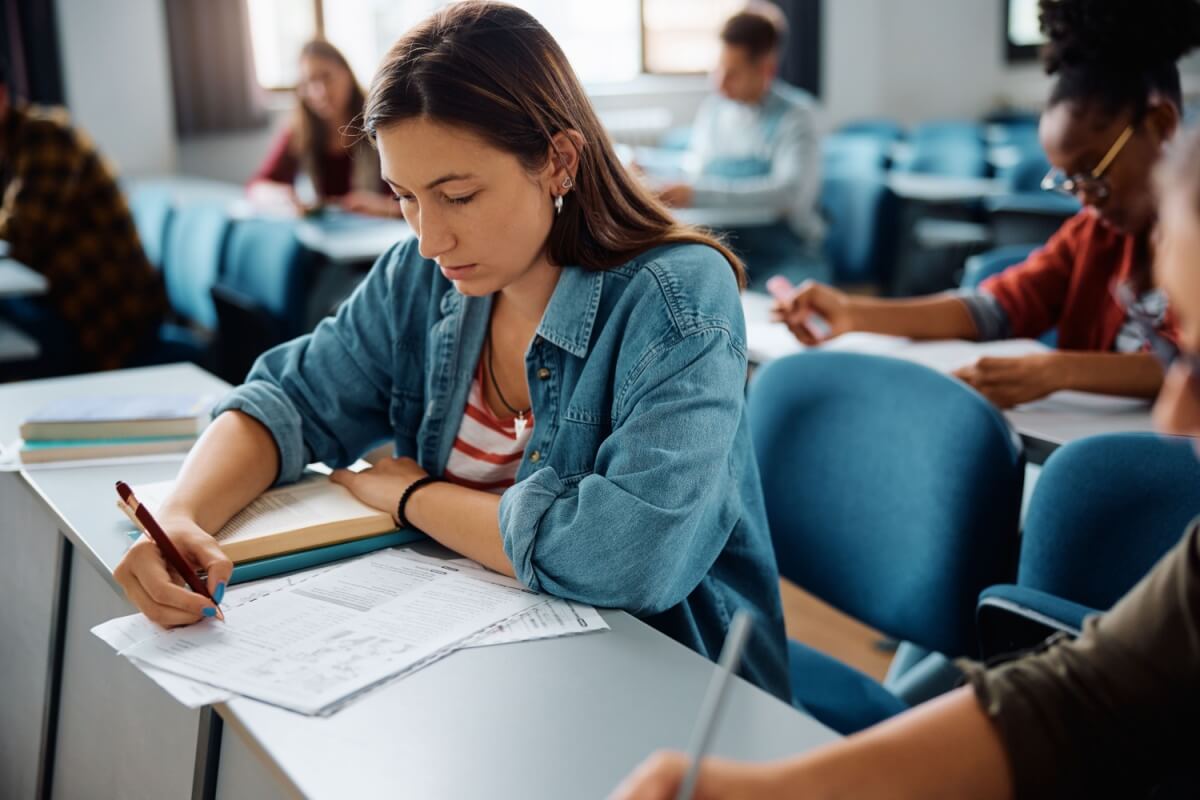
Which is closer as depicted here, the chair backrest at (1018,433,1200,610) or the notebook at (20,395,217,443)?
the chair backrest at (1018,433,1200,610)

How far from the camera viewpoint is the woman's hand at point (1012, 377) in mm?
1778

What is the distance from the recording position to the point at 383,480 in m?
1.31

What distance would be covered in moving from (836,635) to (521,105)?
72.0 inches

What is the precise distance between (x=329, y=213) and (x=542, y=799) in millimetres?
3598

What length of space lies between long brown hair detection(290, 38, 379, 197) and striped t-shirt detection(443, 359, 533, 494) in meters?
3.05

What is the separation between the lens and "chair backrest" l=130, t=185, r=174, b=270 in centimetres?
430

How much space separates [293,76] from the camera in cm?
654

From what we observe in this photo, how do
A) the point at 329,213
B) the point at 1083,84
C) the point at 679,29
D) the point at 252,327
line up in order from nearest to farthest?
the point at 1083,84 → the point at 252,327 → the point at 329,213 → the point at 679,29

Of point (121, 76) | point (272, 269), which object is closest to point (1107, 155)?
point (272, 269)

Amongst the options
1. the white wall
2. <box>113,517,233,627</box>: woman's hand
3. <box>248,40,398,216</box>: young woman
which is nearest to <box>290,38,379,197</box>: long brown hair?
<box>248,40,398,216</box>: young woman

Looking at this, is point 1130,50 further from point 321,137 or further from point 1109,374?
point 321,137

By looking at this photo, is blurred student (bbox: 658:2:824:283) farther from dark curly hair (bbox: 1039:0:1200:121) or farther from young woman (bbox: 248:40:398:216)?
dark curly hair (bbox: 1039:0:1200:121)

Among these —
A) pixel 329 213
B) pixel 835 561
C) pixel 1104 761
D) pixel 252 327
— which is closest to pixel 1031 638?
pixel 835 561

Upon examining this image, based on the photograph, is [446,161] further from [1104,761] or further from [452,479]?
[1104,761]
